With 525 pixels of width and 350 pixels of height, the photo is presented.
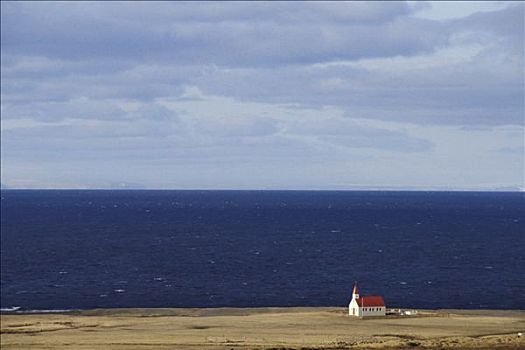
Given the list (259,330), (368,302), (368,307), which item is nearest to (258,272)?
(368,302)

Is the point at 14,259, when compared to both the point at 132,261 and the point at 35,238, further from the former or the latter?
the point at 35,238

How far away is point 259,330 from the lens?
270 feet

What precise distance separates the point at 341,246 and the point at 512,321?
89093 millimetres

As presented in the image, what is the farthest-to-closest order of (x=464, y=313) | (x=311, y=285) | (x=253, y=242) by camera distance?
(x=253, y=242) < (x=311, y=285) < (x=464, y=313)

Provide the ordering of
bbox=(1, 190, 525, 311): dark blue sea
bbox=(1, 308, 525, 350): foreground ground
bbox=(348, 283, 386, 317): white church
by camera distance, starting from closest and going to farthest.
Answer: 1. bbox=(1, 308, 525, 350): foreground ground
2. bbox=(348, 283, 386, 317): white church
3. bbox=(1, 190, 525, 311): dark blue sea

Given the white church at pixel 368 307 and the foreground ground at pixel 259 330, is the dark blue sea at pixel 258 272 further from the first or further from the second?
the white church at pixel 368 307

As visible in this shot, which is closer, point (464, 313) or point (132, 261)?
point (464, 313)

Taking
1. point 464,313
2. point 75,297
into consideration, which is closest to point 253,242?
point 75,297

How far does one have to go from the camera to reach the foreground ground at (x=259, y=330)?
2896 inches

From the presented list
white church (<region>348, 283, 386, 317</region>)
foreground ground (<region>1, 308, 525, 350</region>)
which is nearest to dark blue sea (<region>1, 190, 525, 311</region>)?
foreground ground (<region>1, 308, 525, 350</region>)

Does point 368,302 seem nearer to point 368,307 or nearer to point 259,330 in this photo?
point 368,307

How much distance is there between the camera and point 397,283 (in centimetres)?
12212

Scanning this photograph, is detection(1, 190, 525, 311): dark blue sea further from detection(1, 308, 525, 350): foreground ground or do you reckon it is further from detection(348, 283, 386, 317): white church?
detection(348, 283, 386, 317): white church

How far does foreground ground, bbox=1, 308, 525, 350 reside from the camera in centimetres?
7356
